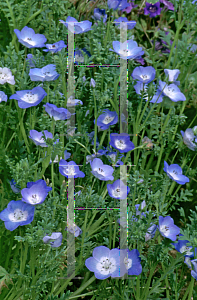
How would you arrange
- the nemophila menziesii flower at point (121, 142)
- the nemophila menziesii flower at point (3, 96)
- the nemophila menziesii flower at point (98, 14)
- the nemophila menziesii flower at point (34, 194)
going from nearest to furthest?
the nemophila menziesii flower at point (34, 194) → the nemophila menziesii flower at point (121, 142) → the nemophila menziesii flower at point (3, 96) → the nemophila menziesii flower at point (98, 14)

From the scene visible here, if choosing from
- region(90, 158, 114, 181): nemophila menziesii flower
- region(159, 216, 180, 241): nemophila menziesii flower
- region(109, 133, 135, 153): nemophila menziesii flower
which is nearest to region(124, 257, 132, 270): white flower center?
region(159, 216, 180, 241): nemophila menziesii flower

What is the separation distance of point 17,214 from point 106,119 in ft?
1.59

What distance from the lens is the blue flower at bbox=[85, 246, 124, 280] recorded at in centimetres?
101

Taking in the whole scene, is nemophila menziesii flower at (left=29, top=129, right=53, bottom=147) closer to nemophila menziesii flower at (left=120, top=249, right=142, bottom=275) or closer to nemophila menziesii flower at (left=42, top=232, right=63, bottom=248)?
nemophila menziesii flower at (left=42, top=232, right=63, bottom=248)

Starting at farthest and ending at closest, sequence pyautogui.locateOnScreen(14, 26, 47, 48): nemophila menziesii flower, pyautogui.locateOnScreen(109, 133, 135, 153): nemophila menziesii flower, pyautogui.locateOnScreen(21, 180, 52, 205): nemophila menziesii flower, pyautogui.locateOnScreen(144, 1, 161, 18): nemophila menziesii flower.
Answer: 1. pyautogui.locateOnScreen(144, 1, 161, 18): nemophila menziesii flower
2. pyautogui.locateOnScreen(14, 26, 47, 48): nemophila menziesii flower
3. pyautogui.locateOnScreen(109, 133, 135, 153): nemophila menziesii flower
4. pyautogui.locateOnScreen(21, 180, 52, 205): nemophila menziesii flower

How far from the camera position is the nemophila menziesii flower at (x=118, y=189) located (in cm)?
107

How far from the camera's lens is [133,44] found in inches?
57.0

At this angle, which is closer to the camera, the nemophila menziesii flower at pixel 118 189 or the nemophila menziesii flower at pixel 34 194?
the nemophila menziesii flower at pixel 34 194

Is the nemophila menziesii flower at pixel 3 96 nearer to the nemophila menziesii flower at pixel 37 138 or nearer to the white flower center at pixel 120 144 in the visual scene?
the nemophila menziesii flower at pixel 37 138

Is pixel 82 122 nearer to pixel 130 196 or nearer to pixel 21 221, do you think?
pixel 130 196

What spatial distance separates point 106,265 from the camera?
104 cm

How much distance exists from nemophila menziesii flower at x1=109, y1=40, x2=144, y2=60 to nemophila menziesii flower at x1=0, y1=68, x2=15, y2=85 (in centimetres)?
36
